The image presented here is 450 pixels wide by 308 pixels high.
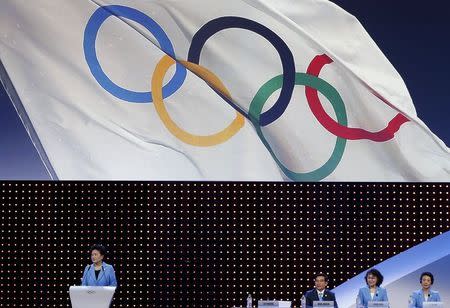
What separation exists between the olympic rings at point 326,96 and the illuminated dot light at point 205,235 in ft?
1.76

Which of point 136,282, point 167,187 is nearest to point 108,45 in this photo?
point 167,187

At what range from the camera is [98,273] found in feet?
31.8

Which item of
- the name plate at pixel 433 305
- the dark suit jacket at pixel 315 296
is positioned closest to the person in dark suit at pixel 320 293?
the dark suit jacket at pixel 315 296

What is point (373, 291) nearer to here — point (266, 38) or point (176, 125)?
point (176, 125)

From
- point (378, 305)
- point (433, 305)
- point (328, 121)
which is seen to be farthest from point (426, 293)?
point (328, 121)

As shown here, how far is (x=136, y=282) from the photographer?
10734 mm

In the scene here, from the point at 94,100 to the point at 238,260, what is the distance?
2.95 metres

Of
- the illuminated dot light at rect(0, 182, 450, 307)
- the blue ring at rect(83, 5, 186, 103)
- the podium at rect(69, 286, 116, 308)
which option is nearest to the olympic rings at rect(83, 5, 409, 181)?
the blue ring at rect(83, 5, 186, 103)

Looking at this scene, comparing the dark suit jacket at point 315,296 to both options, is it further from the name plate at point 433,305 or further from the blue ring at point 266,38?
the blue ring at point 266,38

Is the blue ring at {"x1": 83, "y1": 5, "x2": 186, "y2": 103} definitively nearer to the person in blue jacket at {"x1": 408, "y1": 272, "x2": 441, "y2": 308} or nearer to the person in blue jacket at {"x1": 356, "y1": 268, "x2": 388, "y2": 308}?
the person in blue jacket at {"x1": 356, "y1": 268, "x2": 388, "y2": 308}

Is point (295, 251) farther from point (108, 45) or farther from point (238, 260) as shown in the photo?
point (108, 45)

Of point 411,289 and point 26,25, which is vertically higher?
point 26,25

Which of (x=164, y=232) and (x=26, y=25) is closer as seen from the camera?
(x=164, y=232)

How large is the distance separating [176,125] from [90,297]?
3.71m
